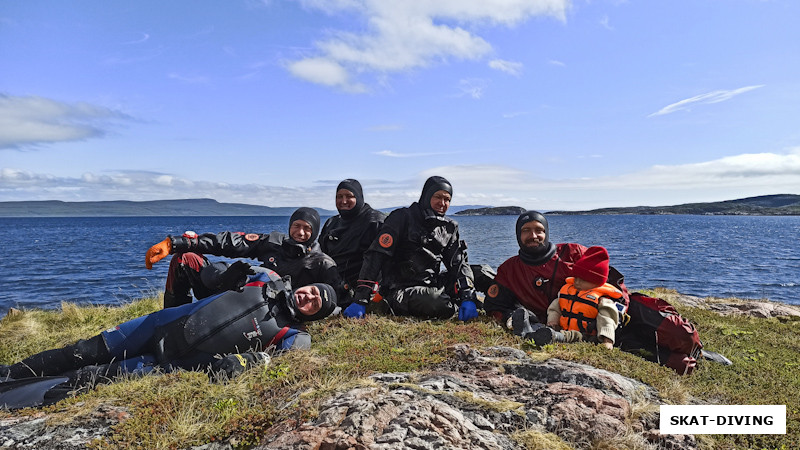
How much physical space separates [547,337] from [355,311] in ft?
12.1

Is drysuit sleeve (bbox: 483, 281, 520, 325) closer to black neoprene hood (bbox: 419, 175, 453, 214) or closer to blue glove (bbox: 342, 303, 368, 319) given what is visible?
black neoprene hood (bbox: 419, 175, 453, 214)

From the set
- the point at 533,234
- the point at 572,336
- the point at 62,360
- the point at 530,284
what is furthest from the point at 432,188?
the point at 62,360

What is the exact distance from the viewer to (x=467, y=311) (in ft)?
29.6

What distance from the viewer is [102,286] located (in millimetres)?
28047

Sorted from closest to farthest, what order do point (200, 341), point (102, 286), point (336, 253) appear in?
point (200, 341), point (336, 253), point (102, 286)

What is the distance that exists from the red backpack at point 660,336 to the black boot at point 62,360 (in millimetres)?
7638

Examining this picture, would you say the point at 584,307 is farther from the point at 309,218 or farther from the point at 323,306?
the point at 309,218

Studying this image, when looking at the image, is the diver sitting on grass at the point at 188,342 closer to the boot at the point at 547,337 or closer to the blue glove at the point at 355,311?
the blue glove at the point at 355,311

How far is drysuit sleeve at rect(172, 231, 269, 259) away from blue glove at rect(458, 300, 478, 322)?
4.14 meters

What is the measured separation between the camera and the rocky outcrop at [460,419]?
13.4 feet

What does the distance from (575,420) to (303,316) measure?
4.17 m

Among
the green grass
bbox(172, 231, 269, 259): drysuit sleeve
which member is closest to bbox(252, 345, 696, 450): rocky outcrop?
the green grass

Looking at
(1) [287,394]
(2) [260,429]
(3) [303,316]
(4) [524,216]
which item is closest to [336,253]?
(3) [303,316]

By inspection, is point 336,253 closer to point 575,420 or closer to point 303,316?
point 303,316
